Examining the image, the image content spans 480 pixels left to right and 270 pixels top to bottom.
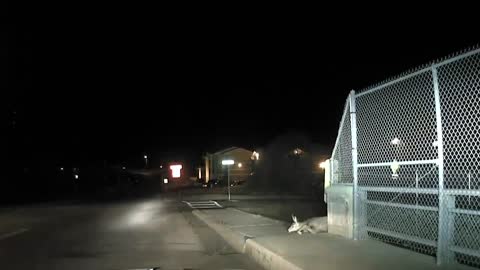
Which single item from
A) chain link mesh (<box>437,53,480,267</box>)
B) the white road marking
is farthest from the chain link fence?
the white road marking

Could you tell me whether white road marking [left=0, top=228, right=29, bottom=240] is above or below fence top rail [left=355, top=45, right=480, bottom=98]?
below

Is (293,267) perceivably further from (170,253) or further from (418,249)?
(170,253)

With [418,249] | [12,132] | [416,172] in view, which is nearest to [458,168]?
[416,172]

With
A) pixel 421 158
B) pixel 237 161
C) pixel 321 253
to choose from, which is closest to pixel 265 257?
pixel 321 253

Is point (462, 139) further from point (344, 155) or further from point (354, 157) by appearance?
point (344, 155)

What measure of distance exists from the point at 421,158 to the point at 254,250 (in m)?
4.40

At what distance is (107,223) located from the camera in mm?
22125

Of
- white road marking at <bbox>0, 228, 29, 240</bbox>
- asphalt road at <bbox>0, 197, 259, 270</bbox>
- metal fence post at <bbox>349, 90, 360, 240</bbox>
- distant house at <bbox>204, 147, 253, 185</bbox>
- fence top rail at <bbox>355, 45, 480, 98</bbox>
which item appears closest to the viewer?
fence top rail at <bbox>355, 45, 480, 98</bbox>

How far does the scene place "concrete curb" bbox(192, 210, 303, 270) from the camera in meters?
9.81

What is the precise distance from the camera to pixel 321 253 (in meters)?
10.1

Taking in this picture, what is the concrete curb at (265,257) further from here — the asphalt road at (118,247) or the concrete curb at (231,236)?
the concrete curb at (231,236)

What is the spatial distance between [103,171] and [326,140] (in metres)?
64.1

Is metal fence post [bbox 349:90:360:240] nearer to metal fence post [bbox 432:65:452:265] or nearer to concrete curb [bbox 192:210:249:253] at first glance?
metal fence post [bbox 432:65:452:265]

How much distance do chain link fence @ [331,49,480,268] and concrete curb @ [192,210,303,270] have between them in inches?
76.5
